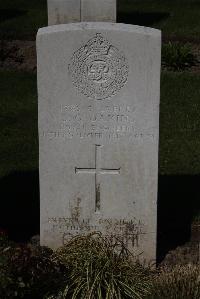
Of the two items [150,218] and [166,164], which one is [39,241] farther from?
[166,164]

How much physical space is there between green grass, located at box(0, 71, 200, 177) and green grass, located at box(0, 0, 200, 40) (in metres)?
2.77

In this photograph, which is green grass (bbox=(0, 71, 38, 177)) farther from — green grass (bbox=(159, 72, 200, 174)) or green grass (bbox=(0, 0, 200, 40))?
green grass (bbox=(0, 0, 200, 40))

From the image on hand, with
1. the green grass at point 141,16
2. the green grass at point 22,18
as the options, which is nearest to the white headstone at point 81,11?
the green grass at point 22,18

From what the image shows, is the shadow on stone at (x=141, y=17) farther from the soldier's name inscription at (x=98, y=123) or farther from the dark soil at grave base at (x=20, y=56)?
the soldier's name inscription at (x=98, y=123)

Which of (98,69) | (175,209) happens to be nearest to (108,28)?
(98,69)

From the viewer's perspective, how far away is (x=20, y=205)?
30.8ft

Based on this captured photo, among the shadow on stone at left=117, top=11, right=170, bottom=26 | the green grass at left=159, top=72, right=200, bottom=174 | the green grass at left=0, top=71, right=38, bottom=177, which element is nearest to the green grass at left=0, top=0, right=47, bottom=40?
the shadow on stone at left=117, top=11, right=170, bottom=26

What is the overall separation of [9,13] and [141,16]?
3.29m

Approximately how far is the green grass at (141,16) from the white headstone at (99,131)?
9513 mm

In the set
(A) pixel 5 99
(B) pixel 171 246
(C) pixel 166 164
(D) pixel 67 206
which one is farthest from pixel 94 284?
(A) pixel 5 99

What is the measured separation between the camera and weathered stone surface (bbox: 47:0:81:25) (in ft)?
43.3

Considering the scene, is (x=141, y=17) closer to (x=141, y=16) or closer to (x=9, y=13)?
(x=141, y=16)

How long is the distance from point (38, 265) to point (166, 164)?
4.20 metres

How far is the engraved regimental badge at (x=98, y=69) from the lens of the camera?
24.3ft
